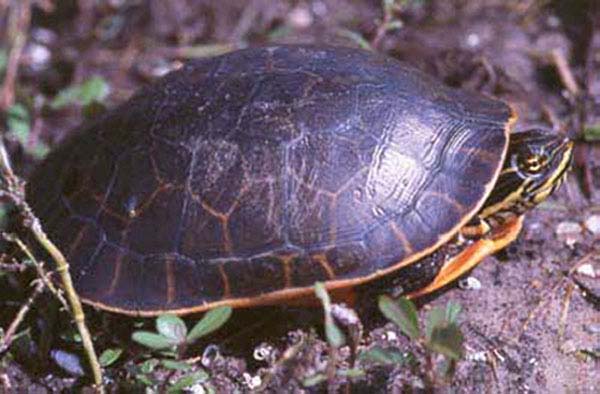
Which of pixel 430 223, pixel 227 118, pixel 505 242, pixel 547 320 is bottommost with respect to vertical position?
pixel 547 320

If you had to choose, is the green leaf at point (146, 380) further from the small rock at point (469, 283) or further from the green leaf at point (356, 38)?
the green leaf at point (356, 38)

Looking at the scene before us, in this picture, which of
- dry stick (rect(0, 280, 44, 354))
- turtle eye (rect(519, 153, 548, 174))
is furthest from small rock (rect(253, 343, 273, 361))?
turtle eye (rect(519, 153, 548, 174))

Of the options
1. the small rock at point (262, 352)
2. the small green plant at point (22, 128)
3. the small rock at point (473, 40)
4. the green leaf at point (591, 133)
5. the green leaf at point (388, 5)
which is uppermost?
the green leaf at point (388, 5)

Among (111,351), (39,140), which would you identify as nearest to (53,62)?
(39,140)

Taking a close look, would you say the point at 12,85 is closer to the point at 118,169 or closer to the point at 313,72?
the point at 118,169

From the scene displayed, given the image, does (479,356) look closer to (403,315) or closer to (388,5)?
(403,315)

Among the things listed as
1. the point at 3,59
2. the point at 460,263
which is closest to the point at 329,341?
the point at 460,263

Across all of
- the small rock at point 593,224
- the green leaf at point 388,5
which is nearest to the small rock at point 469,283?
the small rock at point 593,224
